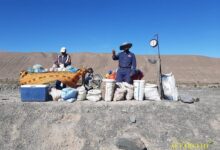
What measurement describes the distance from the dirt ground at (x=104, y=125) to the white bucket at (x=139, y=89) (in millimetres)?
369

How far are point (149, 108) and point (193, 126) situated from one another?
115cm

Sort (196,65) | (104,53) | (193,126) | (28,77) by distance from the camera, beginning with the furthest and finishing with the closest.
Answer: (104,53)
(196,65)
(28,77)
(193,126)

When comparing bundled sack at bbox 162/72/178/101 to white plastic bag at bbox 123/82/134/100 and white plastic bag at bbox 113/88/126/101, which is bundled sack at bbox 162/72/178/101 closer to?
white plastic bag at bbox 123/82/134/100

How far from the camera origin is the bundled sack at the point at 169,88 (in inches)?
366

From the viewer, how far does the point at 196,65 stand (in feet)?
163

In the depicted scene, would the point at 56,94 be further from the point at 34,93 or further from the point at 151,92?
the point at 151,92

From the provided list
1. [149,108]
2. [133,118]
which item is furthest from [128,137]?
[149,108]

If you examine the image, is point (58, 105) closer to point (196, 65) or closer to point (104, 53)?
point (196, 65)

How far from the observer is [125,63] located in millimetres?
9836

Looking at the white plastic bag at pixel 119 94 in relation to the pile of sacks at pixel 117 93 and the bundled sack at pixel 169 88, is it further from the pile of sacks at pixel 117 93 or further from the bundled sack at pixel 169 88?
the bundled sack at pixel 169 88

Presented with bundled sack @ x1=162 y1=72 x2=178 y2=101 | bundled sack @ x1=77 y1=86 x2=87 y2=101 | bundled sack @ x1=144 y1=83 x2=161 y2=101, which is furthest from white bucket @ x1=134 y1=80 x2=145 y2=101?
bundled sack @ x1=77 y1=86 x2=87 y2=101

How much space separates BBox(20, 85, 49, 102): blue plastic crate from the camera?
912cm

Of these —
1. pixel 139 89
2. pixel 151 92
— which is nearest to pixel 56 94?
pixel 139 89

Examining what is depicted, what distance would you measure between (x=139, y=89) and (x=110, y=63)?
140 feet
